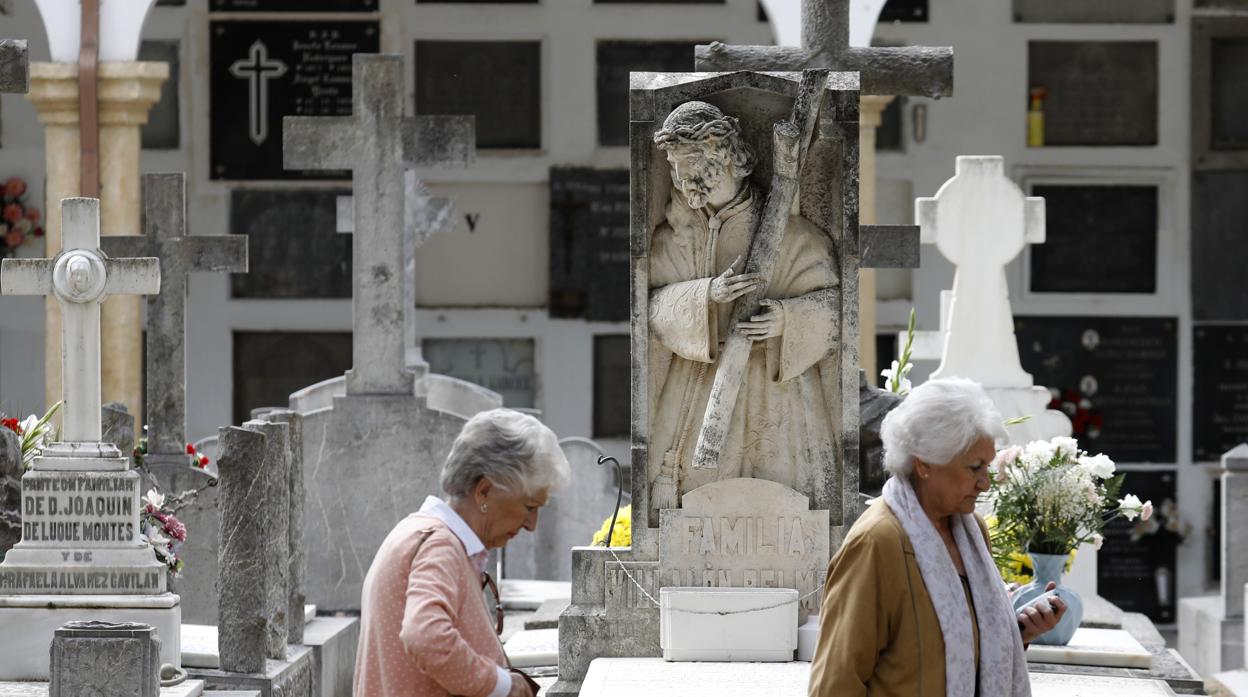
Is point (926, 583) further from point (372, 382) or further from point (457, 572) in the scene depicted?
point (372, 382)

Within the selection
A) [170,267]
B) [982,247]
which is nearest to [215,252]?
[170,267]

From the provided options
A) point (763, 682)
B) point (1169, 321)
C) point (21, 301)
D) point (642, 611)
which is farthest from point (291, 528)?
point (1169, 321)

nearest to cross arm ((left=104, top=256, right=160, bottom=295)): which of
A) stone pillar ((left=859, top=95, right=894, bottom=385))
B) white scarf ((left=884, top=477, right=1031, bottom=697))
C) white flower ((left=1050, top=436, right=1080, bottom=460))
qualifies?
white flower ((left=1050, top=436, right=1080, bottom=460))

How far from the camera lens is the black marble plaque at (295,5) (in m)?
13.5

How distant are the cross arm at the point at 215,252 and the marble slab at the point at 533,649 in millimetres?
2770

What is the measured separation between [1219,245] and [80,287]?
8.24 m

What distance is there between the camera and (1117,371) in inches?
530

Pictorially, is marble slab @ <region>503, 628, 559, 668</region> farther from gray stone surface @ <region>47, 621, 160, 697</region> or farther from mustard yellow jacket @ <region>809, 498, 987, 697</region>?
mustard yellow jacket @ <region>809, 498, 987, 697</region>

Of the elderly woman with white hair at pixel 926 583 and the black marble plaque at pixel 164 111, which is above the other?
the black marble plaque at pixel 164 111

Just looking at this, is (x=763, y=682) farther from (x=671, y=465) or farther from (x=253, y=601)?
(x=253, y=601)

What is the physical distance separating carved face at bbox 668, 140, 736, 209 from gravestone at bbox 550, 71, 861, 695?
0.13ft

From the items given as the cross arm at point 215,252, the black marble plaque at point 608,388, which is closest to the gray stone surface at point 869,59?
the cross arm at point 215,252

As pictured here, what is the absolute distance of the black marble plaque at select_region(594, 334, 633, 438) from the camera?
13617mm

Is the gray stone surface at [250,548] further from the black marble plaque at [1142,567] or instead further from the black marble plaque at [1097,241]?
the black marble plaque at [1097,241]
